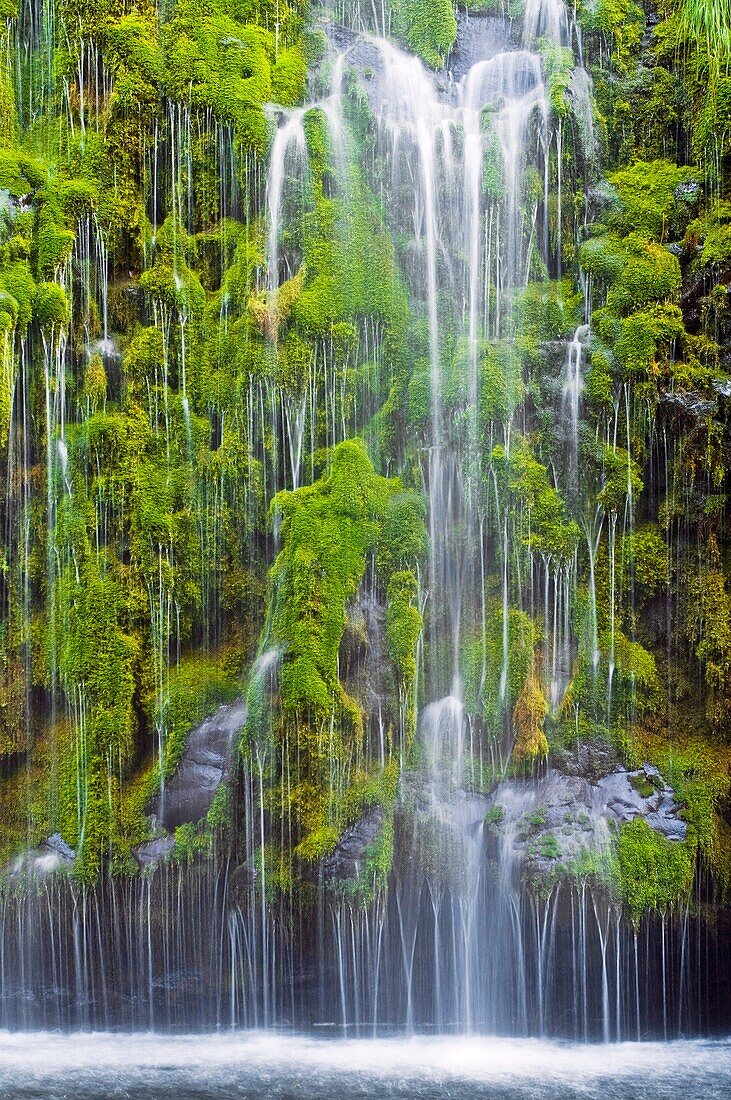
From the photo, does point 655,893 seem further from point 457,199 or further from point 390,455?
point 457,199

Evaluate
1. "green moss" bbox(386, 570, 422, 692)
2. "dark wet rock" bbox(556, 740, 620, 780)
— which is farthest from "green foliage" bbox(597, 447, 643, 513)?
"dark wet rock" bbox(556, 740, 620, 780)

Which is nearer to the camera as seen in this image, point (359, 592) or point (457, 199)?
point (359, 592)

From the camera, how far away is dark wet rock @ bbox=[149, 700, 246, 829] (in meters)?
8.86

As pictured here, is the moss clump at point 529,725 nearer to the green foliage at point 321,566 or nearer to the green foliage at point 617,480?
the green foliage at point 321,566

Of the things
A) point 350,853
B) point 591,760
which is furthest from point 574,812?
point 350,853

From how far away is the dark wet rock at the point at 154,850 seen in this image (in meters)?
8.89

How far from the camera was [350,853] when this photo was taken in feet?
28.2

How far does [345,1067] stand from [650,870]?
3.09 m

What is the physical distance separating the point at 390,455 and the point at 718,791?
4.51 m

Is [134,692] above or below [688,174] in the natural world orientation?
below

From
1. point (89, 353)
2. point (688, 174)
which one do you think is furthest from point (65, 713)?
point (688, 174)

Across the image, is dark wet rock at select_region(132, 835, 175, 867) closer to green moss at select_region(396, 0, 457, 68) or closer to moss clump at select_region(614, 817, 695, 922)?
moss clump at select_region(614, 817, 695, 922)

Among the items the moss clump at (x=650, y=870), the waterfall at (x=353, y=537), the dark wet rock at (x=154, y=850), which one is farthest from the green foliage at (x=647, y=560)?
the dark wet rock at (x=154, y=850)

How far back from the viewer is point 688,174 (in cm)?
1027
